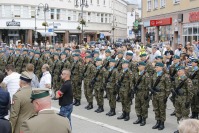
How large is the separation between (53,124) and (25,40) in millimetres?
51636

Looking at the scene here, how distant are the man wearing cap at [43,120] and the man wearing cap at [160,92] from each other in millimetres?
5613

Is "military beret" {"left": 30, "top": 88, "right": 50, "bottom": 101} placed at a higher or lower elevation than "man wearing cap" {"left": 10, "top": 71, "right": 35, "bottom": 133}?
higher

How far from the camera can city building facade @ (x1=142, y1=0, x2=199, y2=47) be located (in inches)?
1100

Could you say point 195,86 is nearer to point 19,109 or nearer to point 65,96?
point 65,96

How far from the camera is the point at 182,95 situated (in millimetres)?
9281

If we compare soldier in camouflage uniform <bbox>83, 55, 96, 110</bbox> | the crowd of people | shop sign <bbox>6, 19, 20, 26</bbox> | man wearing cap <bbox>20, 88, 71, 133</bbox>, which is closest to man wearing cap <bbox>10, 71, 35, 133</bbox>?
the crowd of people

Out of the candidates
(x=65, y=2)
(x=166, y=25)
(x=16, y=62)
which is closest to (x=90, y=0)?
(x=65, y=2)

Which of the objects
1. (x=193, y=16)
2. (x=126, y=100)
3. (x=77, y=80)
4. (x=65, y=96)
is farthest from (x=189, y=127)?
(x=193, y=16)

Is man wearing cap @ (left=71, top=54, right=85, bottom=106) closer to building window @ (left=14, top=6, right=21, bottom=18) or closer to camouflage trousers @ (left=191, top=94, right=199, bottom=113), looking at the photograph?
camouflage trousers @ (left=191, top=94, right=199, bottom=113)

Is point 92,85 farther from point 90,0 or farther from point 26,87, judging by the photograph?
point 90,0

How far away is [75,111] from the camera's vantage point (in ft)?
39.4

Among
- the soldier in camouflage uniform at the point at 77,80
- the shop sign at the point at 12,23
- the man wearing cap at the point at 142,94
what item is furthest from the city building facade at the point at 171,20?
the shop sign at the point at 12,23

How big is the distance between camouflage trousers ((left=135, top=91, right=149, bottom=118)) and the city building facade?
59.5 ft

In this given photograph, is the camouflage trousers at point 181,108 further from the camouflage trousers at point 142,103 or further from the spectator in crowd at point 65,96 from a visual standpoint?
the spectator in crowd at point 65,96
